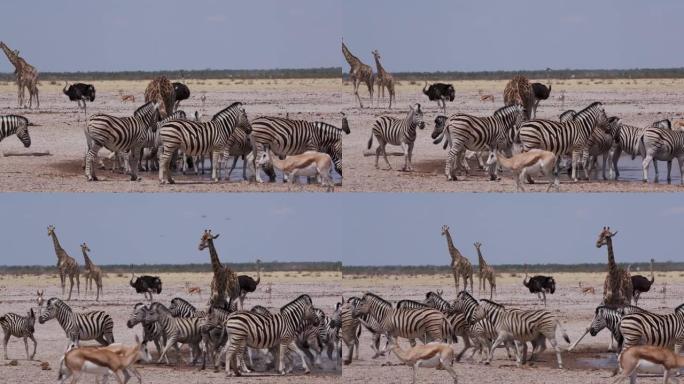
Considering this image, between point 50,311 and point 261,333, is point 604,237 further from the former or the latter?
point 50,311

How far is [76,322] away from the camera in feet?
51.4

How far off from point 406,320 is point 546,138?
3.20 meters

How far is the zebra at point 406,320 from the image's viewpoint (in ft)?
50.2

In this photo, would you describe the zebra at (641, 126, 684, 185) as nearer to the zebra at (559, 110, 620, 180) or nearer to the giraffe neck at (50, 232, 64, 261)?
the zebra at (559, 110, 620, 180)

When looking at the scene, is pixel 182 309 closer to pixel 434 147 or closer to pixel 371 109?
pixel 434 147

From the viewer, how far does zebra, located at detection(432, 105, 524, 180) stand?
1759cm

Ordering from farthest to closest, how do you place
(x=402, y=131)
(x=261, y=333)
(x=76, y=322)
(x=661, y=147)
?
(x=402, y=131), (x=661, y=147), (x=76, y=322), (x=261, y=333)

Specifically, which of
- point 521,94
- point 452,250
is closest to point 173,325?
point 452,250

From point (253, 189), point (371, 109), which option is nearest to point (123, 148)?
point (253, 189)

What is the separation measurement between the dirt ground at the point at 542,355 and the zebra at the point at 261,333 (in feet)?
2.29

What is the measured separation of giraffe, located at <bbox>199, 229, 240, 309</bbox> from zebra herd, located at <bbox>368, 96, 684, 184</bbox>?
2932mm

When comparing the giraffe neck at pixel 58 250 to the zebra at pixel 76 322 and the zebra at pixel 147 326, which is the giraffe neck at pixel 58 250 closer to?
the zebra at pixel 76 322

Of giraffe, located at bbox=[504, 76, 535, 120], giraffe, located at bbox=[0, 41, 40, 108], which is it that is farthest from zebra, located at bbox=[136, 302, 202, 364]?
giraffe, located at bbox=[0, 41, 40, 108]

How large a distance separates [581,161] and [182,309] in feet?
16.7
